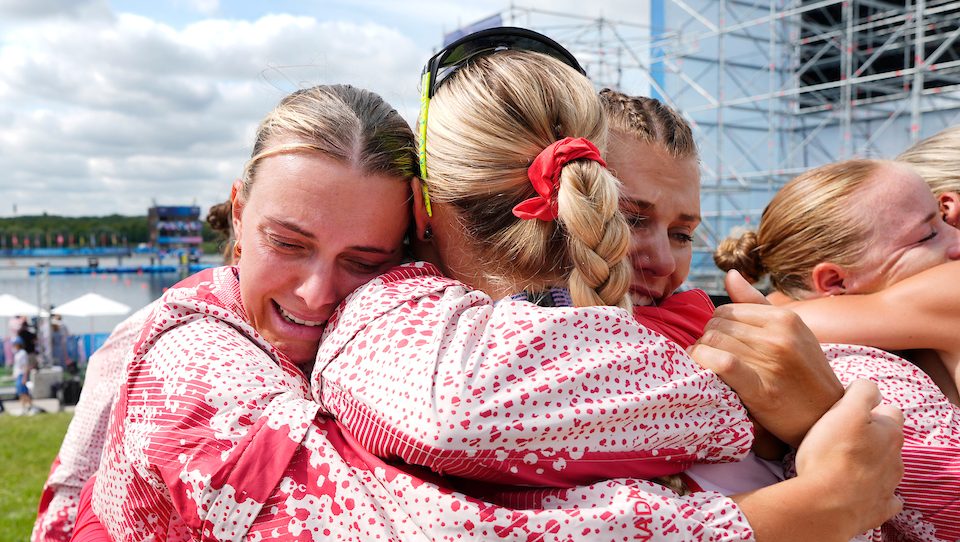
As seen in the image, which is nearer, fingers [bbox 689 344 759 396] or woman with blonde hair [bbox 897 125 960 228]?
fingers [bbox 689 344 759 396]

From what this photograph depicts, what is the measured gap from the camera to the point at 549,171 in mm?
1323

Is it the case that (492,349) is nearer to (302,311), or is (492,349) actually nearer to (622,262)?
(622,262)

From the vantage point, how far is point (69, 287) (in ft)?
103

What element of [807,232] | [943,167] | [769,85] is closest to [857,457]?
[807,232]

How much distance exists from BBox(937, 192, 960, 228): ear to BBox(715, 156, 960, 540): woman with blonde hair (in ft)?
0.52

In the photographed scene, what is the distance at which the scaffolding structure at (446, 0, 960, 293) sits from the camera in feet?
43.5

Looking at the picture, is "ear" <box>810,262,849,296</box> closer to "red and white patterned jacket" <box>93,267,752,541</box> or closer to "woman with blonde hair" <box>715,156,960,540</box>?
"woman with blonde hair" <box>715,156,960,540</box>

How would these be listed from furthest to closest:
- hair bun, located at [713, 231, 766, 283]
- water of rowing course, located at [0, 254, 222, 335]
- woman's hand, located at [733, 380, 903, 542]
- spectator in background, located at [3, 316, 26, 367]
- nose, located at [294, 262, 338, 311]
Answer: water of rowing course, located at [0, 254, 222, 335] < spectator in background, located at [3, 316, 26, 367] < hair bun, located at [713, 231, 766, 283] < nose, located at [294, 262, 338, 311] < woman's hand, located at [733, 380, 903, 542]

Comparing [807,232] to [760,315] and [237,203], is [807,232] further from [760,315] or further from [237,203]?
[237,203]

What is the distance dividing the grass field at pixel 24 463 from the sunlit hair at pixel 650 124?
656 centimetres

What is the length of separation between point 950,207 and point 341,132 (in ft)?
5.82

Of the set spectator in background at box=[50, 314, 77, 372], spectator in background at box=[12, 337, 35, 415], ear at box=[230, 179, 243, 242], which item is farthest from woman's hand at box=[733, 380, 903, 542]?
spectator in background at box=[50, 314, 77, 372]

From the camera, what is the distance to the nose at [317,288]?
4.72 ft

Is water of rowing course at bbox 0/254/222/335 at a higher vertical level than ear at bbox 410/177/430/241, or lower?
lower
